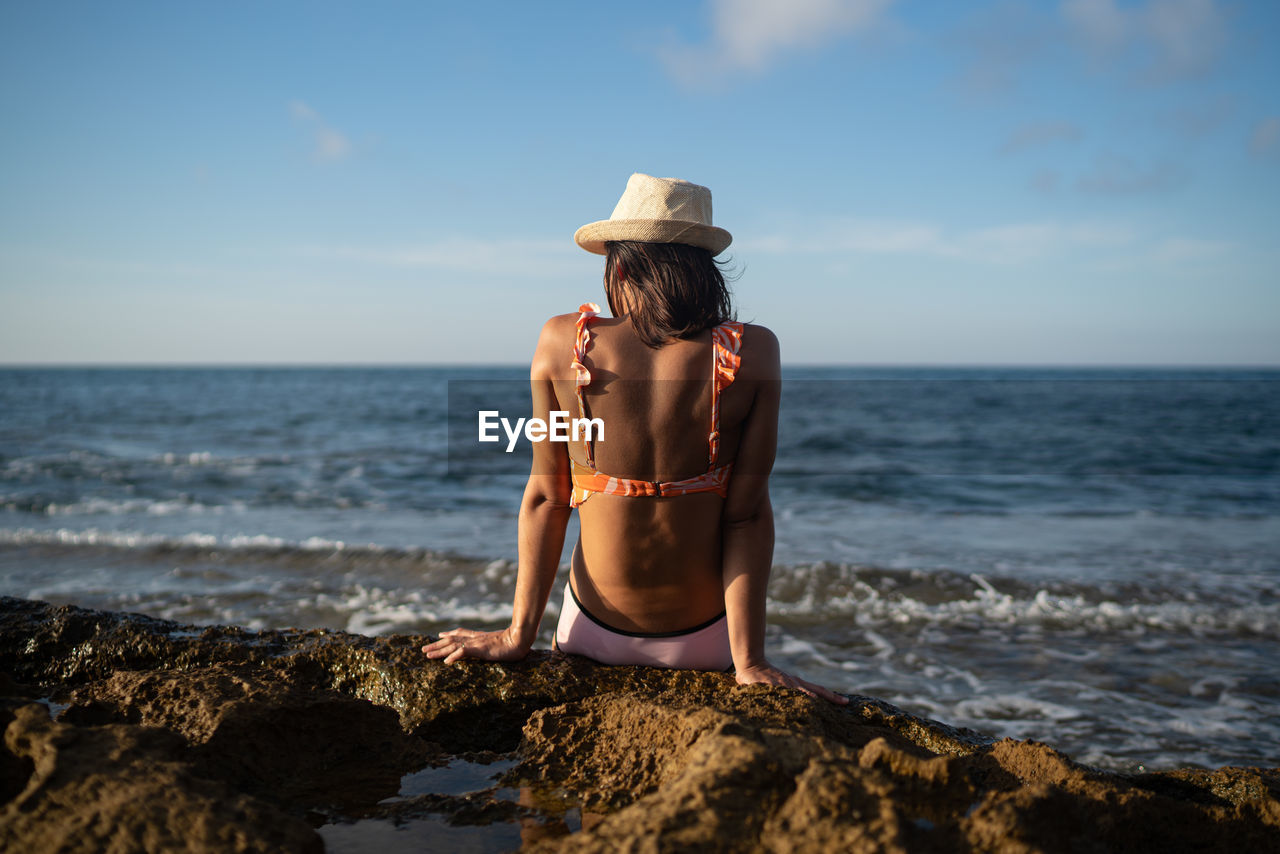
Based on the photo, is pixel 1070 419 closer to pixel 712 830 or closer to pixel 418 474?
pixel 418 474

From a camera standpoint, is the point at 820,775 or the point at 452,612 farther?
the point at 452,612

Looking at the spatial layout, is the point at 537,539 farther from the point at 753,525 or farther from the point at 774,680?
the point at 774,680

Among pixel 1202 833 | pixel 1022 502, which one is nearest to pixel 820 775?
pixel 1202 833

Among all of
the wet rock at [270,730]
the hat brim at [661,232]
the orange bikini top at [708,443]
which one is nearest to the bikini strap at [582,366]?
the orange bikini top at [708,443]

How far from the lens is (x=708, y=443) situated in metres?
2.42

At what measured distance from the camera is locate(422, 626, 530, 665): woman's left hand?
246 centimetres

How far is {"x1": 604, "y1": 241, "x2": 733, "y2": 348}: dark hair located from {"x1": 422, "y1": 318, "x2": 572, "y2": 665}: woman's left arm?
24cm

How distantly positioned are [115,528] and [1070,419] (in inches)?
922

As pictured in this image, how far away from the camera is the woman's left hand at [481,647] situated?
246 centimetres

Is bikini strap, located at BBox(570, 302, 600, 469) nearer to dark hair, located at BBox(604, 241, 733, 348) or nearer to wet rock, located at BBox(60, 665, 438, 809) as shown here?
dark hair, located at BBox(604, 241, 733, 348)

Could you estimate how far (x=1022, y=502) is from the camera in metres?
11.5

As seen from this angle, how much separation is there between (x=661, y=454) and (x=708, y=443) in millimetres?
141

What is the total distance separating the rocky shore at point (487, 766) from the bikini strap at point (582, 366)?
2.18 feet

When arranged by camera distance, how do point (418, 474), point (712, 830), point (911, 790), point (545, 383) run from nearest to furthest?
point (712, 830), point (911, 790), point (545, 383), point (418, 474)
